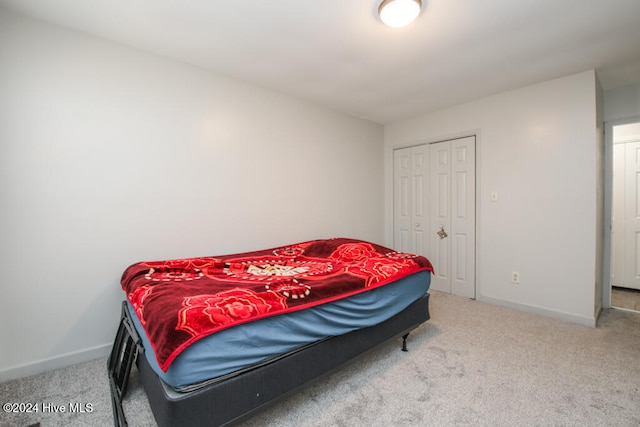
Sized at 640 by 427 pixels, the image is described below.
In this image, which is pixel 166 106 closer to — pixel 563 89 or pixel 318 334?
pixel 318 334

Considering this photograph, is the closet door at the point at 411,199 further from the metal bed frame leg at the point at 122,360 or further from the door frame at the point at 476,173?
the metal bed frame leg at the point at 122,360

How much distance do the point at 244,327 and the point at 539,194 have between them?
316 cm

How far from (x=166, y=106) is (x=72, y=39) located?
679 millimetres

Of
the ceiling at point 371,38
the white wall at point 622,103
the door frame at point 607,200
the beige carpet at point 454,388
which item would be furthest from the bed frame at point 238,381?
the white wall at point 622,103

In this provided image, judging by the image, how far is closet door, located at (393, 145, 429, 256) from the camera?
3.86 m

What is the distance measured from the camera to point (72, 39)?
6.49 feet

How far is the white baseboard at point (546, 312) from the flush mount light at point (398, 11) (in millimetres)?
3021

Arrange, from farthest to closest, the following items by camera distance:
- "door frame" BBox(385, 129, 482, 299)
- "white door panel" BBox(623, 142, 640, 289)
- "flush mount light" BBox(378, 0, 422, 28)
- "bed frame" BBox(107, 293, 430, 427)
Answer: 1. "white door panel" BBox(623, 142, 640, 289)
2. "door frame" BBox(385, 129, 482, 299)
3. "flush mount light" BBox(378, 0, 422, 28)
4. "bed frame" BBox(107, 293, 430, 427)

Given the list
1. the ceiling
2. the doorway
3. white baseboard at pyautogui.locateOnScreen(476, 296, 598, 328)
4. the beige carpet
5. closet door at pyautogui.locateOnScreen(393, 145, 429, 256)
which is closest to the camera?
the beige carpet

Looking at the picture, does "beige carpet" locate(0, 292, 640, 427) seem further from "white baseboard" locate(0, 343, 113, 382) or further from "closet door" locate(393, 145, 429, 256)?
"closet door" locate(393, 145, 429, 256)

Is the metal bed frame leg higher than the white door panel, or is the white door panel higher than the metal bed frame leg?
the white door panel

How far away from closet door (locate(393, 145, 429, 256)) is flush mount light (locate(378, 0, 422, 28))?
2.28m

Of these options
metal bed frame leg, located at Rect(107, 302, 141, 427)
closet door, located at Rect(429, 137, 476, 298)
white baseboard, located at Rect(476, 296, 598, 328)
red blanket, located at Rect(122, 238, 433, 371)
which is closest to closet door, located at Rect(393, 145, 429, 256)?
closet door, located at Rect(429, 137, 476, 298)

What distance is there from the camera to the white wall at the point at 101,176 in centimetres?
183
